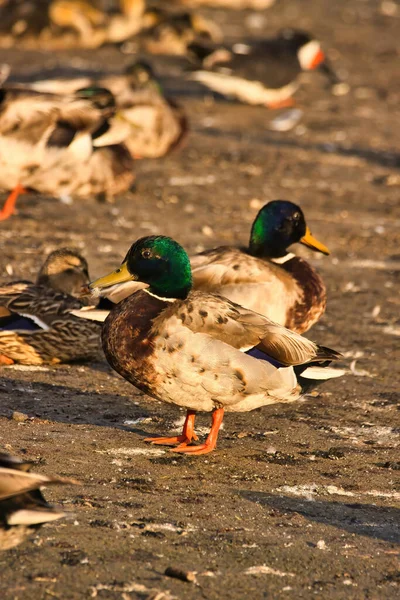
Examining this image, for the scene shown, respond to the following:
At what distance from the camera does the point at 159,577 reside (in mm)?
4113

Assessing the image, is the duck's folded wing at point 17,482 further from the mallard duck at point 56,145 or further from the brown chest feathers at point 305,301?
the mallard duck at point 56,145

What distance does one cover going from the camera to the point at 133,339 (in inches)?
208

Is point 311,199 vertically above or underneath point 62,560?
underneath

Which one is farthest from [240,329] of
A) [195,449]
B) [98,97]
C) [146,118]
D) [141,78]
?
[141,78]

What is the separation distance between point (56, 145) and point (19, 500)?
20.5 ft

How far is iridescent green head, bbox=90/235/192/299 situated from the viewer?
5.52 meters

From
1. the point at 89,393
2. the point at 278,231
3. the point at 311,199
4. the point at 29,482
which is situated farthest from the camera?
the point at 311,199

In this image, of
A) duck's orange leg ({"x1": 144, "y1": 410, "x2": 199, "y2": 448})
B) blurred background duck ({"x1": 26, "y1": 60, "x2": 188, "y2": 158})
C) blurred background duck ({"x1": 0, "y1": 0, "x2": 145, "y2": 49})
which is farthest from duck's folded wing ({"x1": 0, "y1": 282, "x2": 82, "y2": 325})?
blurred background duck ({"x1": 0, "y1": 0, "x2": 145, "y2": 49})

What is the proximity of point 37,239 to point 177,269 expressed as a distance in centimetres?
366

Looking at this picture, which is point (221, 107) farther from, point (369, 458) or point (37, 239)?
point (369, 458)

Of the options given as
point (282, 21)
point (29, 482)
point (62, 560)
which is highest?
point (29, 482)

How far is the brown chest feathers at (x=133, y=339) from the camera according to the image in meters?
5.25

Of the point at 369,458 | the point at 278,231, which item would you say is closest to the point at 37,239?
the point at 278,231

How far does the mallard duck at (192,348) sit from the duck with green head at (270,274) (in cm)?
93
